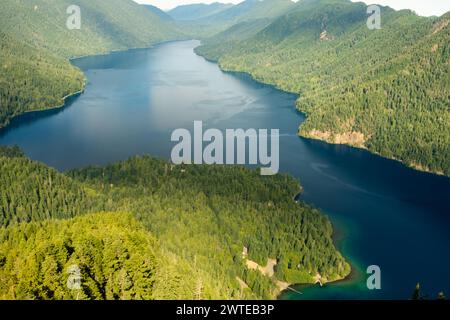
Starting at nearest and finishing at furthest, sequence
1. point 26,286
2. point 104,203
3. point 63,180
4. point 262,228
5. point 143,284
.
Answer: point 26,286, point 143,284, point 262,228, point 104,203, point 63,180

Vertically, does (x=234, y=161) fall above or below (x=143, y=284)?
above

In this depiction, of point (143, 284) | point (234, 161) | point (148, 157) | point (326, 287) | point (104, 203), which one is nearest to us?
point (143, 284)

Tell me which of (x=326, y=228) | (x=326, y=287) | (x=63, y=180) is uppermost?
(x=63, y=180)

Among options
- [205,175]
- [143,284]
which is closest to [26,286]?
[143,284]

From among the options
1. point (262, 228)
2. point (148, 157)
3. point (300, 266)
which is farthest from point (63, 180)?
point (300, 266)

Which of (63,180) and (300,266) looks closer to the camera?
(300,266)

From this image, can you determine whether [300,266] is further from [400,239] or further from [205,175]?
[205,175]
